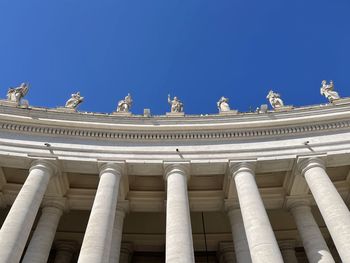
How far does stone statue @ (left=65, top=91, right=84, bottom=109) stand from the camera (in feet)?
130

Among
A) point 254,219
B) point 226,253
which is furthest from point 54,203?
point 226,253

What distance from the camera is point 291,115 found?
120ft

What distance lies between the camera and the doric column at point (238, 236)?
2969 cm

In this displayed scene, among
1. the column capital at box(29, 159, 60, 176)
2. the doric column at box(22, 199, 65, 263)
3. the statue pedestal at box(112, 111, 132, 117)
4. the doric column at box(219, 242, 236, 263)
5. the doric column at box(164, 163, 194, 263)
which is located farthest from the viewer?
the doric column at box(219, 242, 236, 263)

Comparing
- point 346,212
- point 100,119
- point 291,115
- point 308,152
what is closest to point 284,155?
point 308,152

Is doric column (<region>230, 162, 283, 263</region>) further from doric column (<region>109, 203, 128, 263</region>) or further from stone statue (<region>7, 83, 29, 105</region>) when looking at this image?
stone statue (<region>7, 83, 29, 105</region>)

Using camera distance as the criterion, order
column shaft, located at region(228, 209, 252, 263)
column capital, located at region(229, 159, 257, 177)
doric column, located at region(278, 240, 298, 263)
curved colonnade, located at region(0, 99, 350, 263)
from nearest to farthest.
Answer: curved colonnade, located at region(0, 99, 350, 263) → column shaft, located at region(228, 209, 252, 263) → column capital, located at region(229, 159, 257, 177) → doric column, located at region(278, 240, 298, 263)

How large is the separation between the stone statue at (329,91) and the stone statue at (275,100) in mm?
4534

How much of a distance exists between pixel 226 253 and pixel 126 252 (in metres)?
9.70

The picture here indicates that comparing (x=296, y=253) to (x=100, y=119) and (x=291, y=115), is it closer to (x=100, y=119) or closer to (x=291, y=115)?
(x=291, y=115)

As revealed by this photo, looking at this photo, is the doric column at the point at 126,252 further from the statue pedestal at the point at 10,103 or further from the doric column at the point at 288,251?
the statue pedestal at the point at 10,103

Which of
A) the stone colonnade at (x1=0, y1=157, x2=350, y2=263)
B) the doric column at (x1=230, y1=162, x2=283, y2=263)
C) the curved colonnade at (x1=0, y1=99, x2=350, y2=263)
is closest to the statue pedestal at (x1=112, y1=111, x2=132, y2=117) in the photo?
the curved colonnade at (x1=0, y1=99, x2=350, y2=263)

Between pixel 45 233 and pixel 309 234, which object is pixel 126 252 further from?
pixel 309 234

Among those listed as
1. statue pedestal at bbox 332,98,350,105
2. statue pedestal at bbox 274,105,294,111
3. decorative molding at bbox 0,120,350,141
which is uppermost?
statue pedestal at bbox 274,105,294,111
